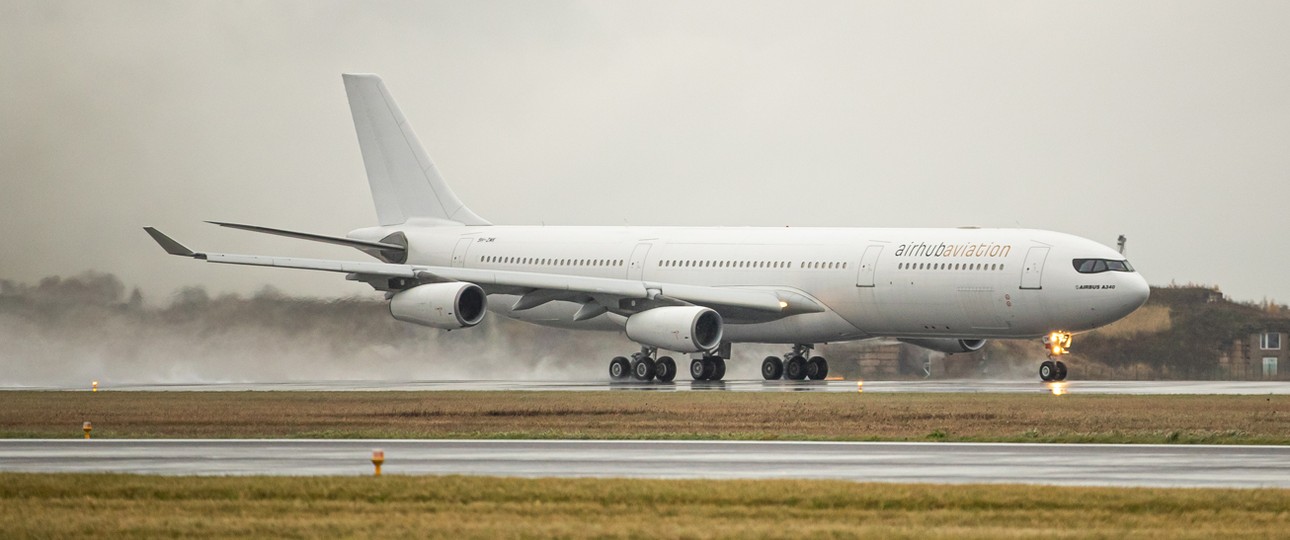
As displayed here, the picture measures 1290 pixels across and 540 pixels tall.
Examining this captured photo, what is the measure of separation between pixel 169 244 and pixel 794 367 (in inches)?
640

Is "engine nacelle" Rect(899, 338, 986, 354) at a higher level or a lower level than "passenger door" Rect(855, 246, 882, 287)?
lower

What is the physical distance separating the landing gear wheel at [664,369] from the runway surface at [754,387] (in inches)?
12.8

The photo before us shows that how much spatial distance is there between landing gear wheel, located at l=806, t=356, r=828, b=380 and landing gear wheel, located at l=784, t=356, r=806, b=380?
14cm

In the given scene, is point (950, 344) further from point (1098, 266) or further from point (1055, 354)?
point (1098, 266)

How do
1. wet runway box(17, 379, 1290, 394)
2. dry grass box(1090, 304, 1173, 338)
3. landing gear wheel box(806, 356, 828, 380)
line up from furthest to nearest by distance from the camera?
dry grass box(1090, 304, 1173, 338) < landing gear wheel box(806, 356, 828, 380) < wet runway box(17, 379, 1290, 394)

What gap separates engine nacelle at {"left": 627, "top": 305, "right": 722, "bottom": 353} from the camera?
1871 inches

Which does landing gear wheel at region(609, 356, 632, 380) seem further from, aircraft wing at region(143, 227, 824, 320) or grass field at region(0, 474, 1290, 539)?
grass field at region(0, 474, 1290, 539)

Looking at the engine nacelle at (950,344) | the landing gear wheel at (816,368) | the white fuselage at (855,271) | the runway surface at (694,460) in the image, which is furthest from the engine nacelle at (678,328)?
the runway surface at (694,460)

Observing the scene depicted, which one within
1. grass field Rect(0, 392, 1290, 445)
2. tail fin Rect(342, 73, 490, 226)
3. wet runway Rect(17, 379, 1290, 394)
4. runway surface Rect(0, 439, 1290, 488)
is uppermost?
tail fin Rect(342, 73, 490, 226)

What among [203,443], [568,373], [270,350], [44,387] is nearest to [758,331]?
[568,373]

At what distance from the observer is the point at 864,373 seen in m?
55.8

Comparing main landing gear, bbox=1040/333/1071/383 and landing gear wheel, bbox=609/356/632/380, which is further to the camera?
landing gear wheel, bbox=609/356/632/380

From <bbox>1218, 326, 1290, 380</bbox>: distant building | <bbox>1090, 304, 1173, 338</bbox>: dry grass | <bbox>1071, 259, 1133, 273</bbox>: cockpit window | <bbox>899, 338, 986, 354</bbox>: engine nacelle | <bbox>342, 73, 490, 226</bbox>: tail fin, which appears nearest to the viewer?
<bbox>1071, 259, 1133, 273</bbox>: cockpit window

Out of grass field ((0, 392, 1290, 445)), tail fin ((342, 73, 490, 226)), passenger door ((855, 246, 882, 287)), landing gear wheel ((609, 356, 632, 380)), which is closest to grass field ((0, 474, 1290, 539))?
grass field ((0, 392, 1290, 445))
